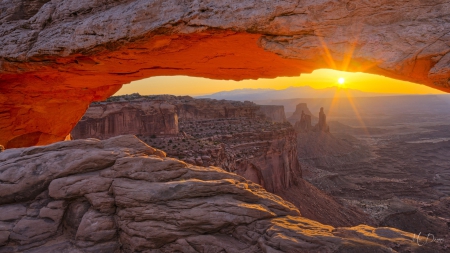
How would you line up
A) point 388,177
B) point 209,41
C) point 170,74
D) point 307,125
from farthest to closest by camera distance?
point 307,125
point 388,177
point 170,74
point 209,41

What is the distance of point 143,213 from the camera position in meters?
6.16

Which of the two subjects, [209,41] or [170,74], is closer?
[209,41]

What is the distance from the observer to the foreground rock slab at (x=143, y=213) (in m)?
5.71

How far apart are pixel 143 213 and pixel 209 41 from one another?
16.5 ft

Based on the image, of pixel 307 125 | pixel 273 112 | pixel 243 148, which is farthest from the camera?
pixel 273 112

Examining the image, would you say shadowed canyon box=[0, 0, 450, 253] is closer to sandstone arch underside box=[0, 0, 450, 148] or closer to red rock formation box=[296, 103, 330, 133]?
sandstone arch underside box=[0, 0, 450, 148]

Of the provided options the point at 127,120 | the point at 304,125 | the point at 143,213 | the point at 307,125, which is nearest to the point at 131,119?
the point at 127,120

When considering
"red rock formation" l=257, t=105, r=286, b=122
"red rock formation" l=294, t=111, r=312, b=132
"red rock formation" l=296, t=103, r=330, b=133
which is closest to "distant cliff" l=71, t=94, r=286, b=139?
"red rock formation" l=294, t=111, r=312, b=132

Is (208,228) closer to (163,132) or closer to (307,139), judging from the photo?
(163,132)

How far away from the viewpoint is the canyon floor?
30.5 meters

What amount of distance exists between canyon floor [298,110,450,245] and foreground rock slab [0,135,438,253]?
28.4 meters

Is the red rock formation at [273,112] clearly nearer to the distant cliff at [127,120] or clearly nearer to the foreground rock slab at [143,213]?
the distant cliff at [127,120]

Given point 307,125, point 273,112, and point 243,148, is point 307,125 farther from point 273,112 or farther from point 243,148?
point 243,148

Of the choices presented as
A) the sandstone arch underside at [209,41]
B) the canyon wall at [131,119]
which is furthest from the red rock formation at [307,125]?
the sandstone arch underside at [209,41]
